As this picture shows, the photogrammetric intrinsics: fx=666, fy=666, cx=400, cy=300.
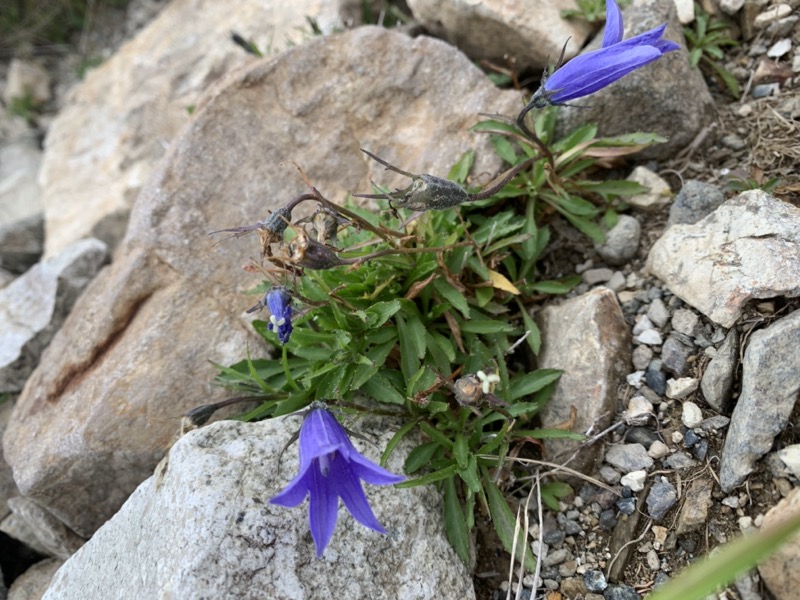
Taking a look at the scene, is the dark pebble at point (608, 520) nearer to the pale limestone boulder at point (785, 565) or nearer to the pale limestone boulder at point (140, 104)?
the pale limestone boulder at point (785, 565)

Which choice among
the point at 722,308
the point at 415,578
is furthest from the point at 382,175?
the point at 415,578

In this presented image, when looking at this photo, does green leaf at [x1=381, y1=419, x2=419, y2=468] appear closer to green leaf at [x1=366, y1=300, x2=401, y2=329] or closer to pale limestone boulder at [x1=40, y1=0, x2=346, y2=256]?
green leaf at [x1=366, y1=300, x2=401, y2=329]

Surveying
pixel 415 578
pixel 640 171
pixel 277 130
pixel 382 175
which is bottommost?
pixel 415 578

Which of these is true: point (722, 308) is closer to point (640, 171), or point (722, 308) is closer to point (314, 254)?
point (640, 171)

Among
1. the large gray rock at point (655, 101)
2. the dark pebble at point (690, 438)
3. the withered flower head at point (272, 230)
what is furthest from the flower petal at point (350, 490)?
the large gray rock at point (655, 101)

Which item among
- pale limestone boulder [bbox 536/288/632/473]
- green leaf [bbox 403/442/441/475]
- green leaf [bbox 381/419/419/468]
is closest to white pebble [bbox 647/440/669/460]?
pale limestone boulder [bbox 536/288/632/473]
